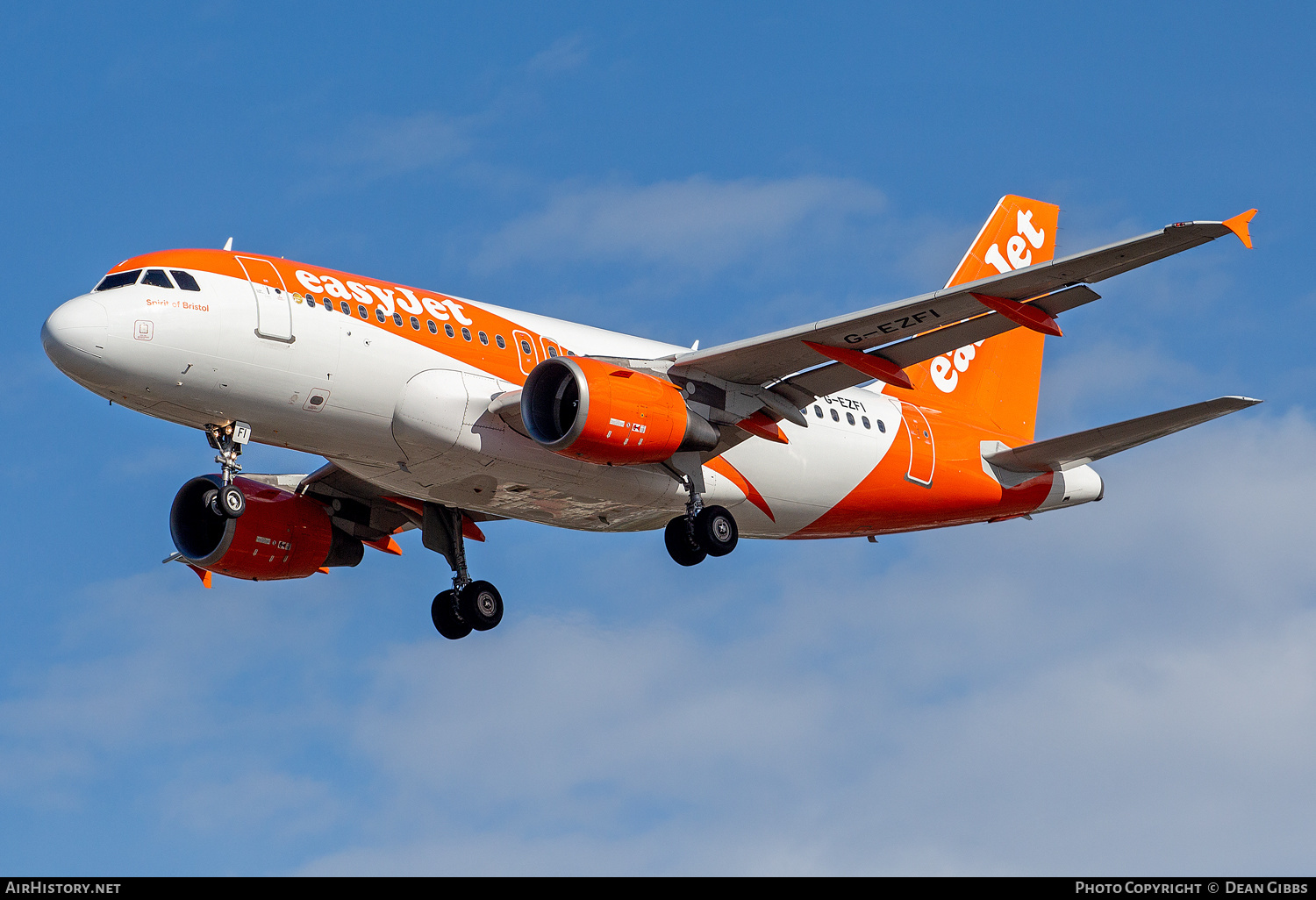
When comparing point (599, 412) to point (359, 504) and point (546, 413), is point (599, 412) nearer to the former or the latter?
point (546, 413)

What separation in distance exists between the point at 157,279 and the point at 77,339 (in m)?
1.88

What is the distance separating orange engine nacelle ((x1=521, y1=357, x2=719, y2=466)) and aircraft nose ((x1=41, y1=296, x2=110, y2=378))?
24.9 feet

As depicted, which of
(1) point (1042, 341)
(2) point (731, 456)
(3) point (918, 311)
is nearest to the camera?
(3) point (918, 311)

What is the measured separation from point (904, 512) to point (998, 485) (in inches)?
100

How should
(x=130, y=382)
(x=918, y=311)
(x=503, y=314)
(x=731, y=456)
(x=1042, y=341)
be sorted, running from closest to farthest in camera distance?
(x=130, y=382) → (x=918, y=311) → (x=503, y=314) → (x=731, y=456) → (x=1042, y=341)

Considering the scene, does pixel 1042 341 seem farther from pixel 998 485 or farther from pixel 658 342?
pixel 658 342

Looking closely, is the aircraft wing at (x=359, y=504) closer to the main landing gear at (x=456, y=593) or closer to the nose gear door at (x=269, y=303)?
the main landing gear at (x=456, y=593)

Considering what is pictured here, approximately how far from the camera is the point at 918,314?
31.6 metres

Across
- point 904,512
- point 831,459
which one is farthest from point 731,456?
point 904,512

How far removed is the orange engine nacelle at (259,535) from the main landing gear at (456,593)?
1.97 m

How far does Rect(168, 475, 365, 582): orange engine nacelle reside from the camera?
36.5 metres

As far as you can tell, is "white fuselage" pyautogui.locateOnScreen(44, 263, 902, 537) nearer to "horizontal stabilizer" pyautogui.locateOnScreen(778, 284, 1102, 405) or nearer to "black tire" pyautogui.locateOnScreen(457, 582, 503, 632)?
"horizontal stabilizer" pyautogui.locateOnScreen(778, 284, 1102, 405)

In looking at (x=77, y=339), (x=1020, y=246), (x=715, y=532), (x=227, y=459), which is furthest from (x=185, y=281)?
(x=1020, y=246)

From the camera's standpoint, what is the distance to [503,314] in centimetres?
3384
